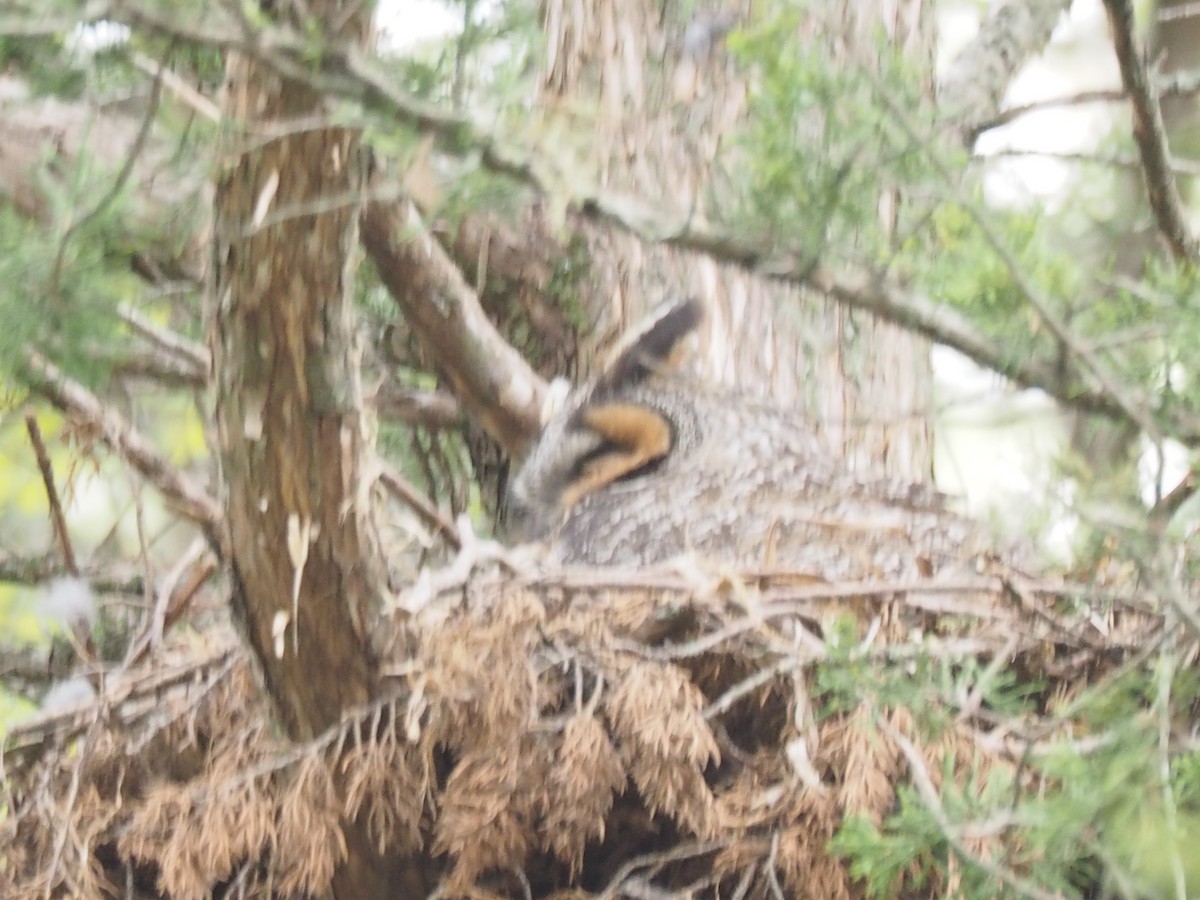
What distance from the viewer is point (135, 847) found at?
4.61ft

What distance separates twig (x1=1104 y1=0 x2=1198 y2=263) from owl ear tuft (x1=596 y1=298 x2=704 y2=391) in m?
0.71

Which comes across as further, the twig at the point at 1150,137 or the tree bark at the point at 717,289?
the tree bark at the point at 717,289

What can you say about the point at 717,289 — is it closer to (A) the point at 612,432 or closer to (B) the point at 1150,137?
(A) the point at 612,432

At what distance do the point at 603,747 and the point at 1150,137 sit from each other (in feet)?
2.77

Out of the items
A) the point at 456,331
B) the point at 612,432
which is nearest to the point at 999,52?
the point at 612,432

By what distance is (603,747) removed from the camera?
1.27 meters

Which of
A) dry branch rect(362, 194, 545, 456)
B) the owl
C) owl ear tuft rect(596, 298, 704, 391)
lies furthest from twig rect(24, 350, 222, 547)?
owl ear tuft rect(596, 298, 704, 391)

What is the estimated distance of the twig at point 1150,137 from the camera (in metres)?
1.04

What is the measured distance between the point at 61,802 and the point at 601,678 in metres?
0.67

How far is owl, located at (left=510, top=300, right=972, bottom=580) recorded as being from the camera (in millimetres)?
1566

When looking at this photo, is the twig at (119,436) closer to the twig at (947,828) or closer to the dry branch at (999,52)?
the twig at (947,828)

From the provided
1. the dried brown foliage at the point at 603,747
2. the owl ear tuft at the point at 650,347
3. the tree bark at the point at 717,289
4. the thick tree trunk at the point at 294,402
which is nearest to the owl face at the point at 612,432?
the owl ear tuft at the point at 650,347

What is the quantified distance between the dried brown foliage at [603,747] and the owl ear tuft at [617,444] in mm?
512

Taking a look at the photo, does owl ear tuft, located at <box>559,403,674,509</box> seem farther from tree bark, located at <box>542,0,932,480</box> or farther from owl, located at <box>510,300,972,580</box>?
tree bark, located at <box>542,0,932,480</box>
